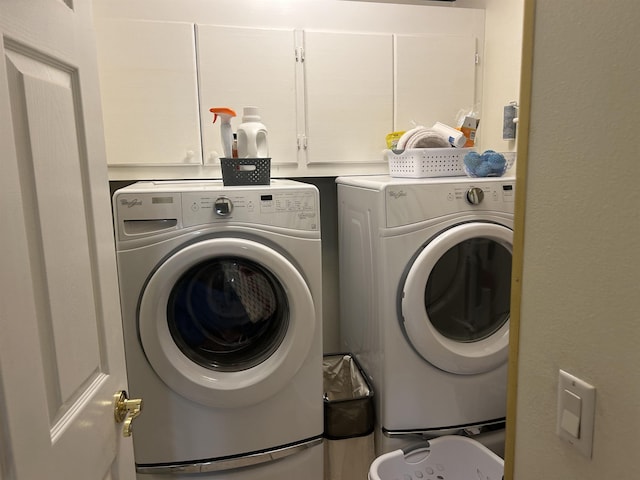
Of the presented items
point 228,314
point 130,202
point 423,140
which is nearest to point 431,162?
point 423,140

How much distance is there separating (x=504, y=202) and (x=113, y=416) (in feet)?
4.51

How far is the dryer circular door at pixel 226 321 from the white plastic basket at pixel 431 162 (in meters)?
0.63

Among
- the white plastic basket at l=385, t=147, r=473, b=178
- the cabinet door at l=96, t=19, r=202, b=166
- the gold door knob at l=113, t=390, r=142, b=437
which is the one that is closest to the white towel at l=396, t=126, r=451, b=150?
the white plastic basket at l=385, t=147, r=473, b=178

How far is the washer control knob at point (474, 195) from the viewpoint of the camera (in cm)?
162

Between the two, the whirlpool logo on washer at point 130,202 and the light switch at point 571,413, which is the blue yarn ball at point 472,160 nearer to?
the whirlpool logo on washer at point 130,202

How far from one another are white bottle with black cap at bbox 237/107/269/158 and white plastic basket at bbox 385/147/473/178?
20.4 inches

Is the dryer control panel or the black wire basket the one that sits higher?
the black wire basket

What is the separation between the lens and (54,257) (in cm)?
63

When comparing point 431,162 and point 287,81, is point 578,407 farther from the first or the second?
point 287,81

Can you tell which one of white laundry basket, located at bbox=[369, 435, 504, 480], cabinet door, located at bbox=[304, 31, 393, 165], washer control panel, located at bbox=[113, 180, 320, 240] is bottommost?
white laundry basket, located at bbox=[369, 435, 504, 480]

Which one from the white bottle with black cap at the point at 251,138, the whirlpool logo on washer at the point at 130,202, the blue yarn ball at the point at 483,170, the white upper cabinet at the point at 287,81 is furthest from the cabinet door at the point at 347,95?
the whirlpool logo on washer at the point at 130,202

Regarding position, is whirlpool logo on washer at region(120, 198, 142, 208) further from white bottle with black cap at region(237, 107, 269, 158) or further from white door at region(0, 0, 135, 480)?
white door at region(0, 0, 135, 480)

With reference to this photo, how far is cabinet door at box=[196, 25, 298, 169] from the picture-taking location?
186 centimetres

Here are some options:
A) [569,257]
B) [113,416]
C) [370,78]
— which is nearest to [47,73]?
[113,416]
